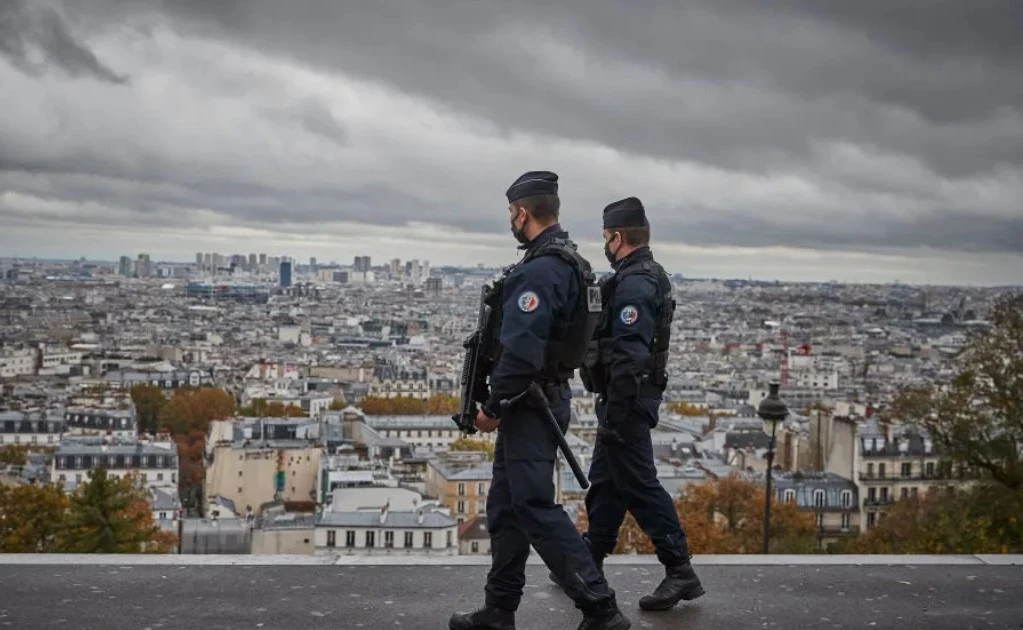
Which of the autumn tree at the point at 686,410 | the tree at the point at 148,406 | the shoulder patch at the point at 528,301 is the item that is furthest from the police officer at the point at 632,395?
the autumn tree at the point at 686,410

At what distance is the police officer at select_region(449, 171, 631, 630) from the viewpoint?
19.2 feet

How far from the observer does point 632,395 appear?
676 cm

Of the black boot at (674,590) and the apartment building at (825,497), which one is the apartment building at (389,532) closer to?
the apartment building at (825,497)

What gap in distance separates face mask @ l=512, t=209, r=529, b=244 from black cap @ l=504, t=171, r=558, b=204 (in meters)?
0.13

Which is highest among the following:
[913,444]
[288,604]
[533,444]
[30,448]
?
[533,444]

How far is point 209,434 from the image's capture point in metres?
90.9

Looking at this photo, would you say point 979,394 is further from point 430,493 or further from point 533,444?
point 430,493

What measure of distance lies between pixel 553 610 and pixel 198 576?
208 centimetres

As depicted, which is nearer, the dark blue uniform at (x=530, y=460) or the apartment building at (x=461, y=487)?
the dark blue uniform at (x=530, y=460)

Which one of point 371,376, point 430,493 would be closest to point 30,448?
point 430,493

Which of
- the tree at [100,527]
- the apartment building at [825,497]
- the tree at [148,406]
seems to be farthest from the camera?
the tree at [148,406]

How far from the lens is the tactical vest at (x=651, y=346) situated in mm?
6852

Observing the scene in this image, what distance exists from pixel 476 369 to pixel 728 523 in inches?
1260

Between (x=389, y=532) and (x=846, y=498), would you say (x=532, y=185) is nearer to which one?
(x=389, y=532)
